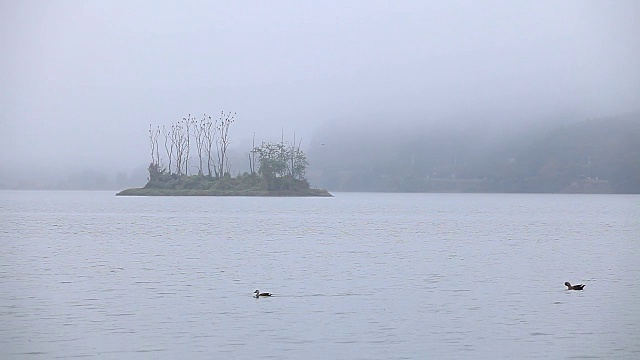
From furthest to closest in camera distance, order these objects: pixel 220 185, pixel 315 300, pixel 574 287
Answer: pixel 220 185
pixel 574 287
pixel 315 300

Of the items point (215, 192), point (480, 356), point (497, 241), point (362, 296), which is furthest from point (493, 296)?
point (215, 192)

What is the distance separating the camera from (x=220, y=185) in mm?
154375

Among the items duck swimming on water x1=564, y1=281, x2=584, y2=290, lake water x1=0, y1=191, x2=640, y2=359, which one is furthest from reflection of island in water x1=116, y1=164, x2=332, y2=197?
duck swimming on water x1=564, y1=281, x2=584, y2=290

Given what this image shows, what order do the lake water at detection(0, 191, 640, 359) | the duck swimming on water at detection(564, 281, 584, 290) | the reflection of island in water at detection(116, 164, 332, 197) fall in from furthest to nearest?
the reflection of island in water at detection(116, 164, 332, 197)
the duck swimming on water at detection(564, 281, 584, 290)
the lake water at detection(0, 191, 640, 359)

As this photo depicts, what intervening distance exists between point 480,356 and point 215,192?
13737 centimetres

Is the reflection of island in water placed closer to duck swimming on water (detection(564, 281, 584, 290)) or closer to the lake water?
the lake water

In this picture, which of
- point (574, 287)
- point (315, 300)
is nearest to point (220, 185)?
point (574, 287)

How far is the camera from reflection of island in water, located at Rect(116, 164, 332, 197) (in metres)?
153

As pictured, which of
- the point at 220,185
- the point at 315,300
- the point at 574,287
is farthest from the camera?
the point at 220,185

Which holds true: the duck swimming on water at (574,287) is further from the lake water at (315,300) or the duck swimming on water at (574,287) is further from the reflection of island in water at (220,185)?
the reflection of island in water at (220,185)

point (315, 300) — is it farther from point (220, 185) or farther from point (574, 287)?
point (220, 185)

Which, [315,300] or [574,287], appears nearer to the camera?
[315,300]

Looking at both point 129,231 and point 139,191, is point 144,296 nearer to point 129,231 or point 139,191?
point 129,231

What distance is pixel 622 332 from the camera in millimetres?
20266
